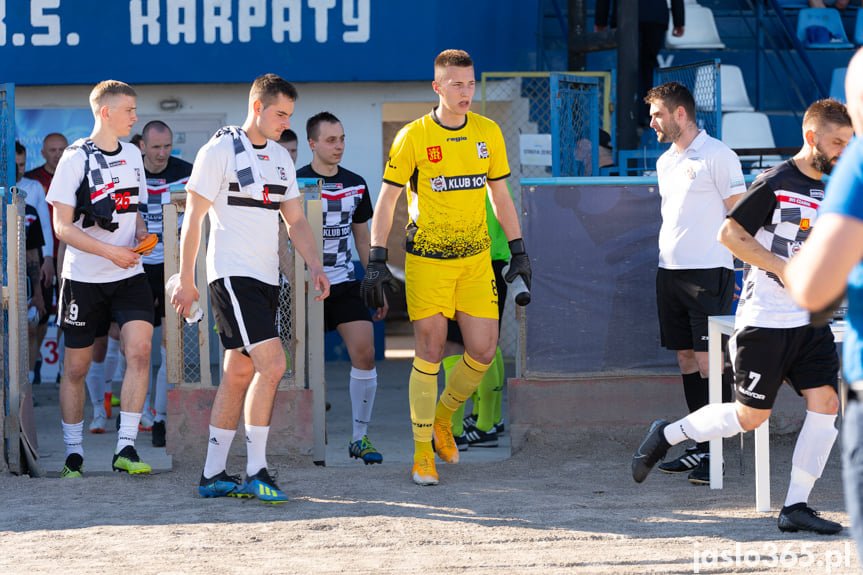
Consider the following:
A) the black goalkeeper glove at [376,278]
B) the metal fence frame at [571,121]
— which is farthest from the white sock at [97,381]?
the metal fence frame at [571,121]

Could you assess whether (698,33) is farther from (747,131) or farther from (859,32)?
(859,32)

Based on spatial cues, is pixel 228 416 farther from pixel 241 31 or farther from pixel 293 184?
pixel 241 31

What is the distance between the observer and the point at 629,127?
9648 millimetres

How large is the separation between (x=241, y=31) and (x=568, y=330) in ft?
19.7

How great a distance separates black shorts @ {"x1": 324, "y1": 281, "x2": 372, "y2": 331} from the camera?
652 centimetres

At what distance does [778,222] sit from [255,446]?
264 centimetres

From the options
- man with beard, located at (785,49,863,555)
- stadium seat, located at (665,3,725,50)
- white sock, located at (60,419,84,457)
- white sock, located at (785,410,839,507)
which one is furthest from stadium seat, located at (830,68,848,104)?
man with beard, located at (785,49,863,555)

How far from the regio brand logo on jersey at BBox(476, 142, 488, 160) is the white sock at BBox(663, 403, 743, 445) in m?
1.71

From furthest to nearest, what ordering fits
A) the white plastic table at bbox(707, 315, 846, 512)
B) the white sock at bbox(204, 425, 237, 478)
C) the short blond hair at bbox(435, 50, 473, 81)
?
the short blond hair at bbox(435, 50, 473, 81) → the white sock at bbox(204, 425, 237, 478) → the white plastic table at bbox(707, 315, 846, 512)

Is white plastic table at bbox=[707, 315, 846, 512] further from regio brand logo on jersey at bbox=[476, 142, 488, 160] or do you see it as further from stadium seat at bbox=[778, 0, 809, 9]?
stadium seat at bbox=[778, 0, 809, 9]

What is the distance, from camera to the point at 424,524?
4914 millimetres

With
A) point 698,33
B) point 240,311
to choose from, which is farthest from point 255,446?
point 698,33

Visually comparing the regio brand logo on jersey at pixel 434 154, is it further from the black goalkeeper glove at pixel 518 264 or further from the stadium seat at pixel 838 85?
the stadium seat at pixel 838 85

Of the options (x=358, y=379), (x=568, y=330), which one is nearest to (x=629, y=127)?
(x=568, y=330)
